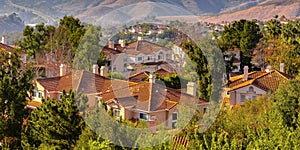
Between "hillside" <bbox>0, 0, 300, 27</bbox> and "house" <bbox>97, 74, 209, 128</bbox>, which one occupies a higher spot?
"hillside" <bbox>0, 0, 300, 27</bbox>

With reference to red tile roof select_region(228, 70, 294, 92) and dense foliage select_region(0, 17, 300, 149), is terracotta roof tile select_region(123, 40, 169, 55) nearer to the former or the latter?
dense foliage select_region(0, 17, 300, 149)

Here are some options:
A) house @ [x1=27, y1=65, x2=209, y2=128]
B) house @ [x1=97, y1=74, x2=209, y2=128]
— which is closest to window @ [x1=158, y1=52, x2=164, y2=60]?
house @ [x1=27, y1=65, x2=209, y2=128]

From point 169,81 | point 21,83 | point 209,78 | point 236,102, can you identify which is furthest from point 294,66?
point 21,83

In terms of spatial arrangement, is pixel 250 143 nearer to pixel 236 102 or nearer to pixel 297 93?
pixel 297 93

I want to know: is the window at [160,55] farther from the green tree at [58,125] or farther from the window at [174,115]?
the green tree at [58,125]

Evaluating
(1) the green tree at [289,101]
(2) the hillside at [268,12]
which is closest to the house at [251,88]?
(1) the green tree at [289,101]

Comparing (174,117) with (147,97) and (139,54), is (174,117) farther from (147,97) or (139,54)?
(139,54)

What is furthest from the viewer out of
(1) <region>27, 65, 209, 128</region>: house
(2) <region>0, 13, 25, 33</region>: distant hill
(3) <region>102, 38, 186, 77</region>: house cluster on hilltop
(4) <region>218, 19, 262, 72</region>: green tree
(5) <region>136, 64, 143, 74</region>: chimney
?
(2) <region>0, 13, 25, 33</region>: distant hill
